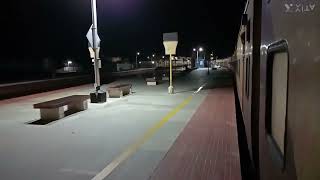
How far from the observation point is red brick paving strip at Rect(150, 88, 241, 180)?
527cm

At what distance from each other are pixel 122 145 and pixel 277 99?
5258 mm

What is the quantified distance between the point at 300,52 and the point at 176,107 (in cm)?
1127

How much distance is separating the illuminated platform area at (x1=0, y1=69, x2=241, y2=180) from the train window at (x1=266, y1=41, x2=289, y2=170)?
8.13 ft

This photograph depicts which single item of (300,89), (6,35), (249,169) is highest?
(6,35)

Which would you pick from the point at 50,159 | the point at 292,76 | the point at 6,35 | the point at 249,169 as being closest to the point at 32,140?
the point at 50,159

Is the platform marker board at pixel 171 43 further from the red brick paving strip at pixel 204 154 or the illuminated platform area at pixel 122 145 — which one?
the red brick paving strip at pixel 204 154

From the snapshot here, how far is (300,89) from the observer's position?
65.3 inches

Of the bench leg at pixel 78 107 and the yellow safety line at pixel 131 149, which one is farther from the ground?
the bench leg at pixel 78 107

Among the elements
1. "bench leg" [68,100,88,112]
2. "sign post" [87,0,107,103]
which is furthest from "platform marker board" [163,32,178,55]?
"bench leg" [68,100,88,112]

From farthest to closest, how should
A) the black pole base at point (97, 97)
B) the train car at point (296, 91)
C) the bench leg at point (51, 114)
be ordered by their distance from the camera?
the black pole base at point (97, 97) → the bench leg at point (51, 114) → the train car at point (296, 91)

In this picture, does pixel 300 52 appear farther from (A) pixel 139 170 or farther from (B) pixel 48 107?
(B) pixel 48 107

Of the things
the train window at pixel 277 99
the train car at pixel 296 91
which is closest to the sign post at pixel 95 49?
the train window at pixel 277 99

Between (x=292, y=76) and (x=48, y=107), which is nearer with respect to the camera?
(x=292, y=76)

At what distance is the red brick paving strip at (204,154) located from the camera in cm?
527
